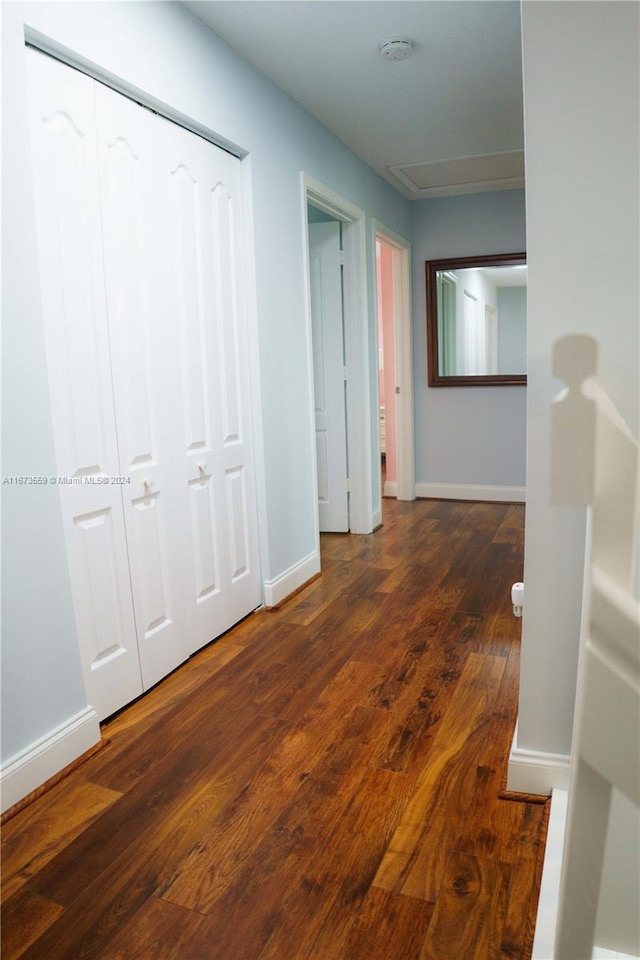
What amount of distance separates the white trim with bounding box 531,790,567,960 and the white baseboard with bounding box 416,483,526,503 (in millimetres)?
4034

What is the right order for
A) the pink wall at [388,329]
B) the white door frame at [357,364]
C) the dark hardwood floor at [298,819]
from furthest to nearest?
the pink wall at [388,329] → the white door frame at [357,364] → the dark hardwood floor at [298,819]

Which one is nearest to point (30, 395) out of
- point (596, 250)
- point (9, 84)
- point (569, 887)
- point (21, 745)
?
point (9, 84)

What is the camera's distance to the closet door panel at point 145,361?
2283 millimetres

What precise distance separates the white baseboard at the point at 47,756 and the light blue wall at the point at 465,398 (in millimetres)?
4181

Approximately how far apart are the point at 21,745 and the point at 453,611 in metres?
1.98

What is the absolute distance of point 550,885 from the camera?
1.50 meters

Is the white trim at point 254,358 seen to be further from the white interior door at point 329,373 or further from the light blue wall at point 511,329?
the light blue wall at point 511,329

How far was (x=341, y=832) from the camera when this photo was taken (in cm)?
174

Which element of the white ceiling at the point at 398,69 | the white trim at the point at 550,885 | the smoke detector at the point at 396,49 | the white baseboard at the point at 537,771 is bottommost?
the white trim at the point at 550,885

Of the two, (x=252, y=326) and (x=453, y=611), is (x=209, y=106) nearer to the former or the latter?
(x=252, y=326)

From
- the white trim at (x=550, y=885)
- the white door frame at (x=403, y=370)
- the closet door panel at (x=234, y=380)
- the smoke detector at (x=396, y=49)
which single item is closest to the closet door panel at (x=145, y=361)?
the closet door panel at (x=234, y=380)

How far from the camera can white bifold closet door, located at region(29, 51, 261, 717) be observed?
2084 mm

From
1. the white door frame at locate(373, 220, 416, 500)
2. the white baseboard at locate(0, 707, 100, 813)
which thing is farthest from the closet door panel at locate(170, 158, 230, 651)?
the white door frame at locate(373, 220, 416, 500)

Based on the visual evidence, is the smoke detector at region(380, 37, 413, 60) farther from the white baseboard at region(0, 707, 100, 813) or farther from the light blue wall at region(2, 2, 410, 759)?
the white baseboard at region(0, 707, 100, 813)
